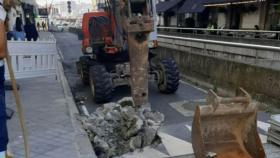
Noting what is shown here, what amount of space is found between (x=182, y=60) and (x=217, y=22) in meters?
16.8

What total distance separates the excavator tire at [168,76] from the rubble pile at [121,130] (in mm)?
3047

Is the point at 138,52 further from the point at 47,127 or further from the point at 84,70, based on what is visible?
the point at 84,70

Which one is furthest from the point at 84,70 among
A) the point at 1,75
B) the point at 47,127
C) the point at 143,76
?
the point at 1,75

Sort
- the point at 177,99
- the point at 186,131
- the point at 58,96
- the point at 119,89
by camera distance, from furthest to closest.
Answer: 1. the point at 119,89
2. the point at 177,99
3. the point at 58,96
4. the point at 186,131

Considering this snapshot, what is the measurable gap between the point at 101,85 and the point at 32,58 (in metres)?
1.83

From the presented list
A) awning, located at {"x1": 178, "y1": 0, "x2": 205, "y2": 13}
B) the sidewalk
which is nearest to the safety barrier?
the sidewalk

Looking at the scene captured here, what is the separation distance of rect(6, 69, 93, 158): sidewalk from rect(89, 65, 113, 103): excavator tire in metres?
0.84

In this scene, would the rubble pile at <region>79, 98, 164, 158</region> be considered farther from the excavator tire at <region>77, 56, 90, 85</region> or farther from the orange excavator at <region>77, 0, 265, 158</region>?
the excavator tire at <region>77, 56, 90, 85</region>

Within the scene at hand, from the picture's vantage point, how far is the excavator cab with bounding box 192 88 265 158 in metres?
4.63

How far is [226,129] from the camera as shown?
16.1ft

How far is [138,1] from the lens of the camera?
823 cm

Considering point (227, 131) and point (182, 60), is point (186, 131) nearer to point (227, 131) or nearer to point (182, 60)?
point (227, 131)

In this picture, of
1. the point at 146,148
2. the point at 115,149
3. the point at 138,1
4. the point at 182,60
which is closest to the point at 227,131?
the point at 146,148

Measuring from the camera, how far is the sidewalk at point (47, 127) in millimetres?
4688
